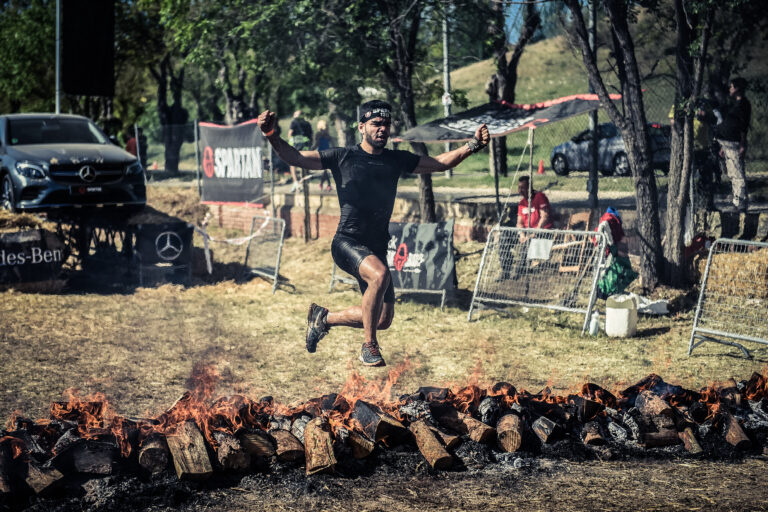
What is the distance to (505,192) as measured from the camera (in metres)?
18.0

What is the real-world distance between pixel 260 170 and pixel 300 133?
499 centimetres

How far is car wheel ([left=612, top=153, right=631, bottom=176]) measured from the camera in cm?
2022

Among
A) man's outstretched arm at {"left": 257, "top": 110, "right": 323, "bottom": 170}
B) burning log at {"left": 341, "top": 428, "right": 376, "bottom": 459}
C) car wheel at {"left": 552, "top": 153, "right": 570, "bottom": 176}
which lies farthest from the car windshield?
car wheel at {"left": 552, "top": 153, "right": 570, "bottom": 176}

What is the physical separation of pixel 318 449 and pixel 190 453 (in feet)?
2.75

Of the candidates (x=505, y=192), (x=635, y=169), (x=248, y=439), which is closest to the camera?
(x=248, y=439)

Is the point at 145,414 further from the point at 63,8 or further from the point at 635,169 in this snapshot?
the point at 63,8

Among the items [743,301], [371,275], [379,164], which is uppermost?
[379,164]

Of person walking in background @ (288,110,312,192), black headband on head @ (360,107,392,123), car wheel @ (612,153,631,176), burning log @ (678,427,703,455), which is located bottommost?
burning log @ (678,427,703,455)

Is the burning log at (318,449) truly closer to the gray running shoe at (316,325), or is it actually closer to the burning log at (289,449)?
the burning log at (289,449)

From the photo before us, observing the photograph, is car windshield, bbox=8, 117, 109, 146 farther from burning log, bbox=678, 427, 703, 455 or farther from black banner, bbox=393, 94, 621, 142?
burning log, bbox=678, 427, 703, 455

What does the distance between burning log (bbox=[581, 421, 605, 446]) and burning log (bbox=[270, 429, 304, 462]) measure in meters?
2.10

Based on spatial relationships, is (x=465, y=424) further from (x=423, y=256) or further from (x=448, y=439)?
(x=423, y=256)

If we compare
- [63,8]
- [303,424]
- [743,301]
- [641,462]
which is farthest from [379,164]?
[63,8]

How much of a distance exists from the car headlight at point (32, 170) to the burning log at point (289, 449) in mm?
9632
